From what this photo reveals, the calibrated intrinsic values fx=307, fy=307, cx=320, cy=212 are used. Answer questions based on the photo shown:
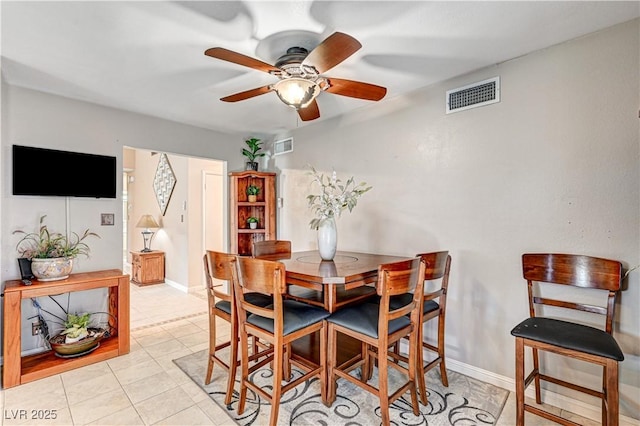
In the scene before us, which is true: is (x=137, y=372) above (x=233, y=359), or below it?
below

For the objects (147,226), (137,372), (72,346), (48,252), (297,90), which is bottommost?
(137,372)

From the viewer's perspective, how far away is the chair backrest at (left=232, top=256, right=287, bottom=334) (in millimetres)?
1648

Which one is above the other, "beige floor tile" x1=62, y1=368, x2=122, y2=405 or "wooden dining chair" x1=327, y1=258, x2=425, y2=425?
"wooden dining chair" x1=327, y1=258, x2=425, y2=425

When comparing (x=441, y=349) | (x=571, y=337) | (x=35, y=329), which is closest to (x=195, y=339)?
(x=35, y=329)

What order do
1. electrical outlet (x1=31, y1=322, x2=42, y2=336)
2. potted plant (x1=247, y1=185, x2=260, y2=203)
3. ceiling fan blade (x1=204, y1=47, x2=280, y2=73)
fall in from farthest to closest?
potted plant (x1=247, y1=185, x2=260, y2=203)
electrical outlet (x1=31, y1=322, x2=42, y2=336)
ceiling fan blade (x1=204, y1=47, x2=280, y2=73)

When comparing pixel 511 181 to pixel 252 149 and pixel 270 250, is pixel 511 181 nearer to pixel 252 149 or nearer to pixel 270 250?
pixel 270 250

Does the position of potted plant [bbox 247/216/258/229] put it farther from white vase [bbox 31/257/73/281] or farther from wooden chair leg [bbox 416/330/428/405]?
wooden chair leg [bbox 416/330/428/405]

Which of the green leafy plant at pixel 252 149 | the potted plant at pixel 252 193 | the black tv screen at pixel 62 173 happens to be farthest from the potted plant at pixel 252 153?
the black tv screen at pixel 62 173

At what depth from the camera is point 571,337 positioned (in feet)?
5.24

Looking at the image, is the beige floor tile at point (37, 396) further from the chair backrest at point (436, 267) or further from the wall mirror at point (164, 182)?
the wall mirror at point (164, 182)

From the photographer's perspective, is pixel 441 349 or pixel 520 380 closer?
pixel 520 380

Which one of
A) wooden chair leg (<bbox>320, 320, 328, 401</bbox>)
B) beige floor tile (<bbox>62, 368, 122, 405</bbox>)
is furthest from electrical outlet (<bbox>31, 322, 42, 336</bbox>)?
wooden chair leg (<bbox>320, 320, 328, 401</bbox>)

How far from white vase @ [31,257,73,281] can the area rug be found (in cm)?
142

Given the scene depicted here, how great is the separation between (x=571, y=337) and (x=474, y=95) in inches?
68.9
